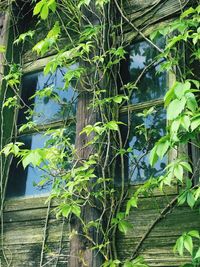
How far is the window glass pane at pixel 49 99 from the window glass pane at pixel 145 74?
417mm

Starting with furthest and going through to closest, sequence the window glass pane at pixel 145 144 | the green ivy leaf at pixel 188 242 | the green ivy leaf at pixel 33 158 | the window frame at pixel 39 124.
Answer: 1. the window frame at pixel 39 124
2. the window glass pane at pixel 145 144
3. the green ivy leaf at pixel 33 158
4. the green ivy leaf at pixel 188 242

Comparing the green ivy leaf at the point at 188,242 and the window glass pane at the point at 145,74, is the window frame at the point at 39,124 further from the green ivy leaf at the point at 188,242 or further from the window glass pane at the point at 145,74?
the green ivy leaf at the point at 188,242

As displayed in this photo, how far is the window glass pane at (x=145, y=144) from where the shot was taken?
2.34 meters

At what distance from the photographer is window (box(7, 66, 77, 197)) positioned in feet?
9.11

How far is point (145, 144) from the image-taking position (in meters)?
2.41

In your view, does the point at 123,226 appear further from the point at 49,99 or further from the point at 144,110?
the point at 49,99

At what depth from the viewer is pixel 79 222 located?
2.21 meters

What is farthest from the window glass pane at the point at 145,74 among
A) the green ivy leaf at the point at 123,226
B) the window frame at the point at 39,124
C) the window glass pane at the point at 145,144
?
the green ivy leaf at the point at 123,226

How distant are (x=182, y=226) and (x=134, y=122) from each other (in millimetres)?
697

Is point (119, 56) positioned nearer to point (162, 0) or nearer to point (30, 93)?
point (162, 0)

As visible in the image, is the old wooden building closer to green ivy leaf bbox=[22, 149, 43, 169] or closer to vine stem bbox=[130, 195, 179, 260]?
vine stem bbox=[130, 195, 179, 260]

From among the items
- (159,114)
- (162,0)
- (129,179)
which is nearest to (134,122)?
(159,114)

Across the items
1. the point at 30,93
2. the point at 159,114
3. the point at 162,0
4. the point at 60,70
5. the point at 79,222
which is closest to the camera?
the point at 79,222

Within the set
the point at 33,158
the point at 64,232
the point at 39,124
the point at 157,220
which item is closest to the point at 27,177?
the point at 39,124
